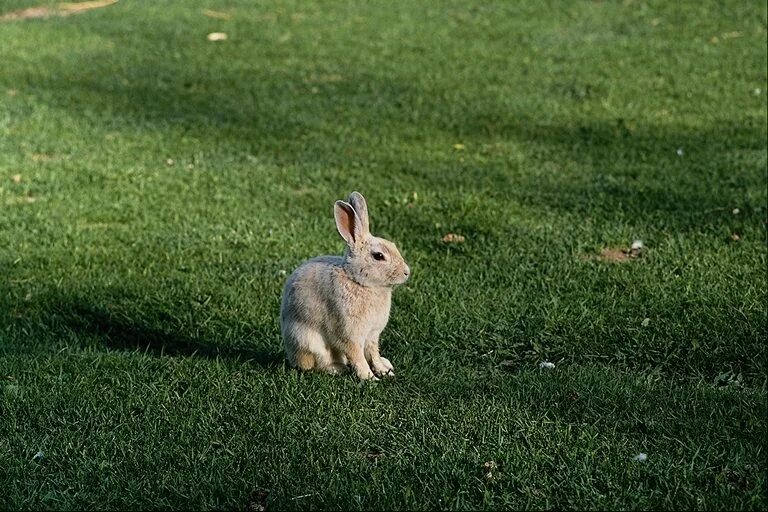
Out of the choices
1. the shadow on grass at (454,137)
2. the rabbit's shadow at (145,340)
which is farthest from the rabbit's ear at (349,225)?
the shadow on grass at (454,137)

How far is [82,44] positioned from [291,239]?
8.47 metres

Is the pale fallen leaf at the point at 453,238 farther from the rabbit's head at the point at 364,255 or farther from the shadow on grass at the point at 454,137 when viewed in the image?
the rabbit's head at the point at 364,255

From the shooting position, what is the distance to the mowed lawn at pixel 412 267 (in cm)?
395

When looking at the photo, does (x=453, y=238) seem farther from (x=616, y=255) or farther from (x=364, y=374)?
(x=364, y=374)

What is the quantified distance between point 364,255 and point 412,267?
1.89 m

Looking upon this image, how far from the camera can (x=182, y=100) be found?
37.1ft

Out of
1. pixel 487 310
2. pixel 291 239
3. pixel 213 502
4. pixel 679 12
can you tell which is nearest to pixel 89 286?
pixel 291 239

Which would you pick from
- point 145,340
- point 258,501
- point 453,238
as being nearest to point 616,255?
point 453,238

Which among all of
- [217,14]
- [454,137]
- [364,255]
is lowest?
[454,137]

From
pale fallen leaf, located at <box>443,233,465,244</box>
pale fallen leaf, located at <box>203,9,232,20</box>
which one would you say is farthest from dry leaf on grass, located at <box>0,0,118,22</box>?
pale fallen leaf, located at <box>443,233,465,244</box>

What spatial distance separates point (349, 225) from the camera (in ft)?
15.0

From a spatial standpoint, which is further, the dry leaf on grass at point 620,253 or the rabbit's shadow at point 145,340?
the dry leaf on grass at point 620,253

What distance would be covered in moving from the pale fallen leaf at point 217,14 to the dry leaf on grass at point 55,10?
200 centimetres

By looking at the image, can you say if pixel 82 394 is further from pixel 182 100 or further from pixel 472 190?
pixel 182 100
